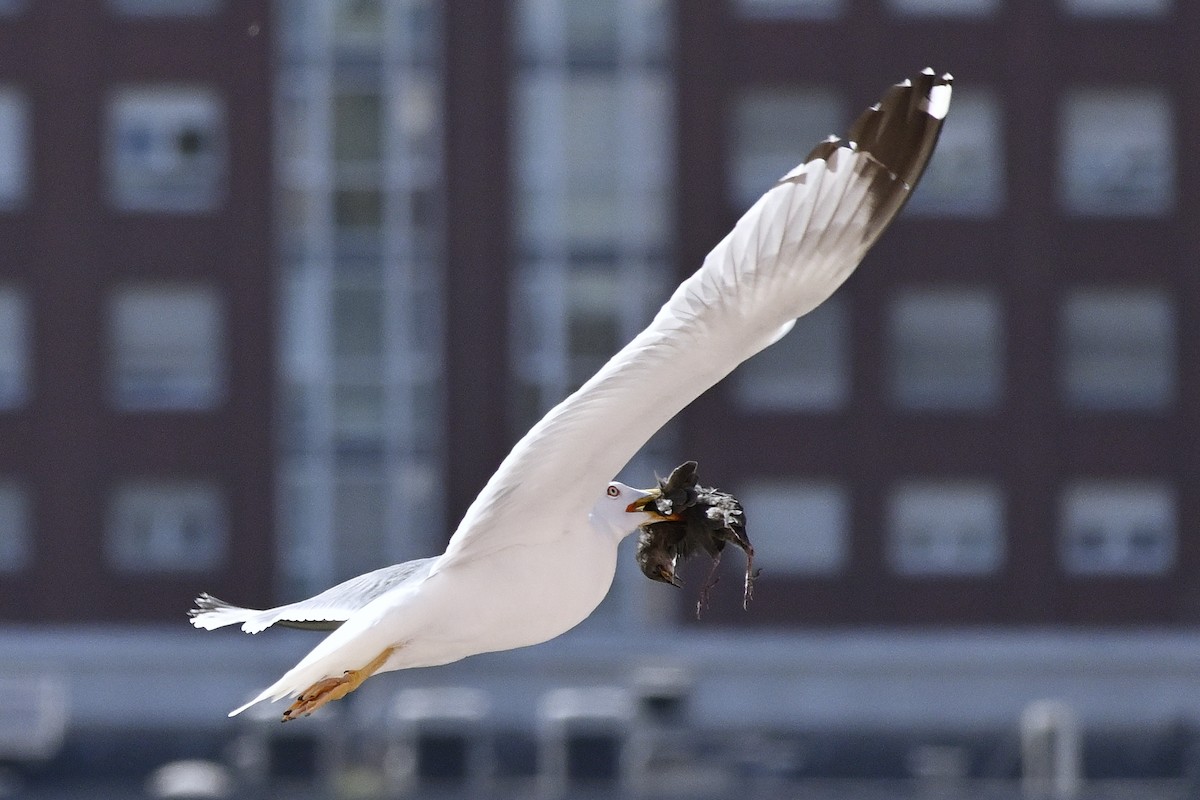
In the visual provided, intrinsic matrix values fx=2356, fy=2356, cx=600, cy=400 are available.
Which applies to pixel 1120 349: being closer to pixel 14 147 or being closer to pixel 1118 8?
pixel 1118 8

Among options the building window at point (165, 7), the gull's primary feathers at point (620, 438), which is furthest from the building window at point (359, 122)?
the gull's primary feathers at point (620, 438)

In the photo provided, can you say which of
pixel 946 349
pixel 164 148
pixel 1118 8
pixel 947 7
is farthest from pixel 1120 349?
pixel 164 148

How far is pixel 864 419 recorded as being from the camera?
35062 millimetres

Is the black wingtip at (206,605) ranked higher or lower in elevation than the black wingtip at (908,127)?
lower

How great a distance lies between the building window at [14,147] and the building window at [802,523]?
455 inches

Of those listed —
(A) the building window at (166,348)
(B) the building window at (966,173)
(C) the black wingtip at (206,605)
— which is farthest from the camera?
(B) the building window at (966,173)

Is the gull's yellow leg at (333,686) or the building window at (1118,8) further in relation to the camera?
the building window at (1118,8)

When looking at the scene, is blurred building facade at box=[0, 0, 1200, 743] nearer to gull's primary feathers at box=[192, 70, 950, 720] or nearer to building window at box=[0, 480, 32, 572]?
building window at box=[0, 480, 32, 572]

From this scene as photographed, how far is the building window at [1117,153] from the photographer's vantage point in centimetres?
3531

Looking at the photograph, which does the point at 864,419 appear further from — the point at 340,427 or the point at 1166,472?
the point at 340,427

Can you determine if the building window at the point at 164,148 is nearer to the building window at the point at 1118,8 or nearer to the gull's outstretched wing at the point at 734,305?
the building window at the point at 1118,8

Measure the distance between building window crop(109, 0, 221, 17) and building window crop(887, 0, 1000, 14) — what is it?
1003 centimetres

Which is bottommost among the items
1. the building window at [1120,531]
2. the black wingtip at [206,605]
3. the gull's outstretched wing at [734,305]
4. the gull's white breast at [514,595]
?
Result: the building window at [1120,531]

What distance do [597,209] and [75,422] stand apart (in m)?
8.30
